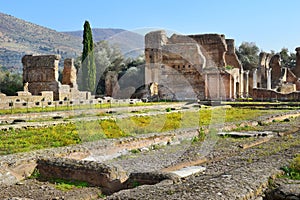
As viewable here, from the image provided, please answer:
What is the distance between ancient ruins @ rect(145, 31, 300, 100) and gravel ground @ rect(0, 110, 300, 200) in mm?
23307

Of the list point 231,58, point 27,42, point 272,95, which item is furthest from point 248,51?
point 27,42

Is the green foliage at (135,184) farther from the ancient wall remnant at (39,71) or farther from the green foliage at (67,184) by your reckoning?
the ancient wall remnant at (39,71)

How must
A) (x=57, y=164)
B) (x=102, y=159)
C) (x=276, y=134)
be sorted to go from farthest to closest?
(x=276, y=134) → (x=102, y=159) → (x=57, y=164)

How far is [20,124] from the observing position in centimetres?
1511

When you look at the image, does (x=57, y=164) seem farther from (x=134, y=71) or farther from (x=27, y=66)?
(x=134, y=71)

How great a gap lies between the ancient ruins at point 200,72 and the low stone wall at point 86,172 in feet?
91.6

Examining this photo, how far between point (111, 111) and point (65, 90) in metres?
11.7

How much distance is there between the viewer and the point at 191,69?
3888 cm

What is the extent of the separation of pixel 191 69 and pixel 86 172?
31.4 metres

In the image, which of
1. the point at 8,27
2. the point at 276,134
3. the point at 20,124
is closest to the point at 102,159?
the point at 20,124

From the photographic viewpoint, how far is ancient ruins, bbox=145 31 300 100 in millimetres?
36406

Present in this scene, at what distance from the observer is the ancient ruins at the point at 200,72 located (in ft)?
119

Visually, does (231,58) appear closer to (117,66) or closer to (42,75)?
(117,66)

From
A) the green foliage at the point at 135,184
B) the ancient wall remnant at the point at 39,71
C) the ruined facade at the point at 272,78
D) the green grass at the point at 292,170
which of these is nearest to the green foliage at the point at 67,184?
the green foliage at the point at 135,184
